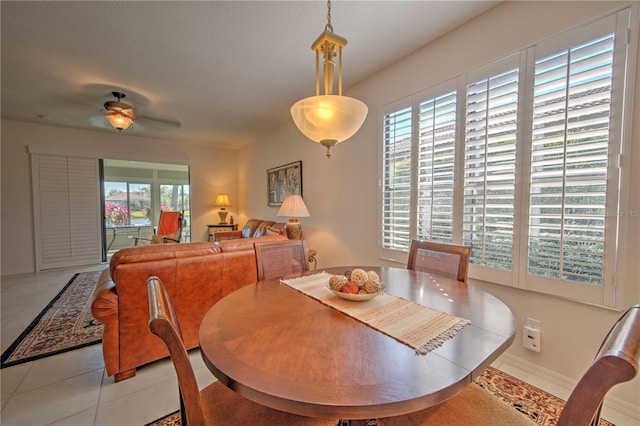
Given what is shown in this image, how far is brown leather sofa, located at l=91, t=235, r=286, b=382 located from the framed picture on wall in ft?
7.08

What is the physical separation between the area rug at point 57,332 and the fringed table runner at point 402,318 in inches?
88.2

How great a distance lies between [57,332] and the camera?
7.65ft

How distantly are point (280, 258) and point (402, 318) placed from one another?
0.97 meters

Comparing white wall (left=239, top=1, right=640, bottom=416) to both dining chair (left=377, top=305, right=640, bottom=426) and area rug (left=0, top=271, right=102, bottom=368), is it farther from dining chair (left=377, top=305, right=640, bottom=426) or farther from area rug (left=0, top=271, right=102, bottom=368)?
area rug (left=0, top=271, right=102, bottom=368)

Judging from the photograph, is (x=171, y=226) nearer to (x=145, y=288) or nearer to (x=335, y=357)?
A: (x=145, y=288)

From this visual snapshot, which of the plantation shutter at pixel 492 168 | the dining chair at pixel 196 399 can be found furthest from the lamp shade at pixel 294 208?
the dining chair at pixel 196 399

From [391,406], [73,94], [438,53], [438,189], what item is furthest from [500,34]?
[73,94]

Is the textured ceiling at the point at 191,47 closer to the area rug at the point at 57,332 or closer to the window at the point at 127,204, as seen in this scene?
the area rug at the point at 57,332

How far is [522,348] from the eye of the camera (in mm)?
1776

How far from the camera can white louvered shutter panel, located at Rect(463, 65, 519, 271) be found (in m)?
1.76

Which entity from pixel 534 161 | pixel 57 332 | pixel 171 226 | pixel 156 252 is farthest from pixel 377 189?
pixel 171 226

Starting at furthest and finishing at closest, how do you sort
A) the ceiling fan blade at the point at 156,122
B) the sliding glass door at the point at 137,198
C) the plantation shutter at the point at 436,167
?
the sliding glass door at the point at 137,198 → the ceiling fan blade at the point at 156,122 → the plantation shutter at the point at 436,167

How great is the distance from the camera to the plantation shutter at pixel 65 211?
171 inches

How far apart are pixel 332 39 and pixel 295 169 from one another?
2.87 metres
